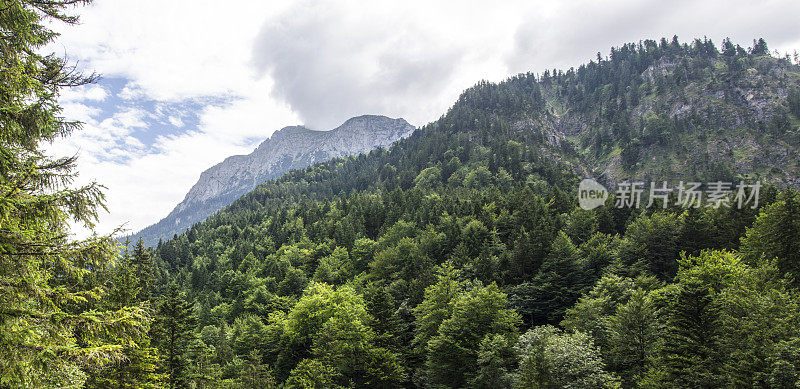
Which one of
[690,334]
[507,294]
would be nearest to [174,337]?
[690,334]

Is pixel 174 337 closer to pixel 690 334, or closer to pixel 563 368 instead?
pixel 563 368

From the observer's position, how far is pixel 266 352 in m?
49.1

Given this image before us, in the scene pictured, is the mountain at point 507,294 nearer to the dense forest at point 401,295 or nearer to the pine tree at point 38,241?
the dense forest at point 401,295

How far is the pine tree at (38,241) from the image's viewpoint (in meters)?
7.79

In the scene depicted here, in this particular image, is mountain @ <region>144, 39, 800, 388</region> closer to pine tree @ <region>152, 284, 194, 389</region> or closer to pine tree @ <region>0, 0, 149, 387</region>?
pine tree @ <region>152, 284, 194, 389</region>

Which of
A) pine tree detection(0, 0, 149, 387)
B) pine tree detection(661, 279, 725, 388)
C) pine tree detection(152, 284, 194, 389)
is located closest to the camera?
pine tree detection(0, 0, 149, 387)

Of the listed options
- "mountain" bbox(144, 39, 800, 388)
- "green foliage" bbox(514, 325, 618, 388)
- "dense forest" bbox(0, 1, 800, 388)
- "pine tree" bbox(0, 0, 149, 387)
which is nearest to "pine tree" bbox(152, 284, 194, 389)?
"dense forest" bbox(0, 1, 800, 388)

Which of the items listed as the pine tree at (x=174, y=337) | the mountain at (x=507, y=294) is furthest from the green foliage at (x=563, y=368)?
the pine tree at (x=174, y=337)

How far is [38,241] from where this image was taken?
27.6 feet

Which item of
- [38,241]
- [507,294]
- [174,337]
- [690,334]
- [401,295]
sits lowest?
[401,295]

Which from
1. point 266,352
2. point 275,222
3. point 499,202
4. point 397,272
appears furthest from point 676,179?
point 266,352

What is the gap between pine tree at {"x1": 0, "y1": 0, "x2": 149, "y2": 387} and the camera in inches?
307

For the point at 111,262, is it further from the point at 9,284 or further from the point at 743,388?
the point at 743,388

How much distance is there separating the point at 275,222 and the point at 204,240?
3204 centimetres
